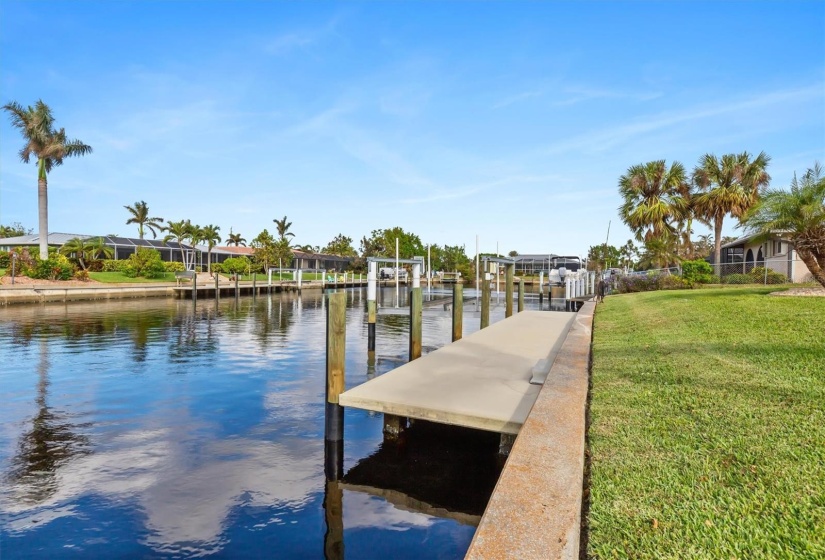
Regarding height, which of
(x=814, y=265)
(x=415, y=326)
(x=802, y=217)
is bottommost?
(x=415, y=326)

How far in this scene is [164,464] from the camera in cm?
680

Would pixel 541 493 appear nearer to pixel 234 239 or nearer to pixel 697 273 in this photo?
pixel 697 273

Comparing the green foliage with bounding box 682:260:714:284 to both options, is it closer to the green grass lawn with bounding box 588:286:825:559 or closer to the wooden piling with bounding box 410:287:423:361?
the green grass lawn with bounding box 588:286:825:559

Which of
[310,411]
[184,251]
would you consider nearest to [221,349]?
[310,411]

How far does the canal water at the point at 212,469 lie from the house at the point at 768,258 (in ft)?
44.4

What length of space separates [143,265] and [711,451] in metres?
49.4

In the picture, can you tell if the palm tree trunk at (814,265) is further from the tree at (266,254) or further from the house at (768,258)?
the tree at (266,254)

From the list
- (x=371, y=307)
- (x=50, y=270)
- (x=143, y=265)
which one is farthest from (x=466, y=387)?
(x=143, y=265)

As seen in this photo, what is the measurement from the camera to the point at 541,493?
3.29 meters

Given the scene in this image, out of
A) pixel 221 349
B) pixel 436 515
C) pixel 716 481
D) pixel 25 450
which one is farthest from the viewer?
pixel 221 349

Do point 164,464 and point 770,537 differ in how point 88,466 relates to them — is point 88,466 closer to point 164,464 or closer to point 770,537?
point 164,464

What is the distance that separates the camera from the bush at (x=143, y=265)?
44781 millimetres

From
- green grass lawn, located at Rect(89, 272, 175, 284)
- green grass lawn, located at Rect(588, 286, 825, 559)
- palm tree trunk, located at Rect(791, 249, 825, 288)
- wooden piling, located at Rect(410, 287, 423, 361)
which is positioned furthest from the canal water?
green grass lawn, located at Rect(89, 272, 175, 284)

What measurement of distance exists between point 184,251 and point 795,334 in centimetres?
6785
